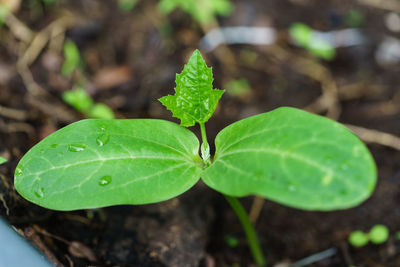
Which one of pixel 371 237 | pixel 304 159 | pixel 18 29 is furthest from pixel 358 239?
pixel 18 29

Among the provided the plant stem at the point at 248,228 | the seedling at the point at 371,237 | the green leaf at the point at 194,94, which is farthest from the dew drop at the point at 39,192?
the seedling at the point at 371,237

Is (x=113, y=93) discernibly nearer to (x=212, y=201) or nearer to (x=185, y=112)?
(x=212, y=201)

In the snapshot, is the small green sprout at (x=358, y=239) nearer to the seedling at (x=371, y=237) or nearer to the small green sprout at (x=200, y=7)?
the seedling at (x=371, y=237)

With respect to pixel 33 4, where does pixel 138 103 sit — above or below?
below

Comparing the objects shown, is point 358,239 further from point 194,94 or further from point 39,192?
point 39,192

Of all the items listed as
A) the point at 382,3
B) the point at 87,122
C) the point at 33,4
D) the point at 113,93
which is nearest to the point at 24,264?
the point at 87,122

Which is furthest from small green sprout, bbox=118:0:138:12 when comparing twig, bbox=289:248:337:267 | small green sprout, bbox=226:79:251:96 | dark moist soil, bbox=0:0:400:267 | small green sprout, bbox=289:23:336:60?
twig, bbox=289:248:337:267
